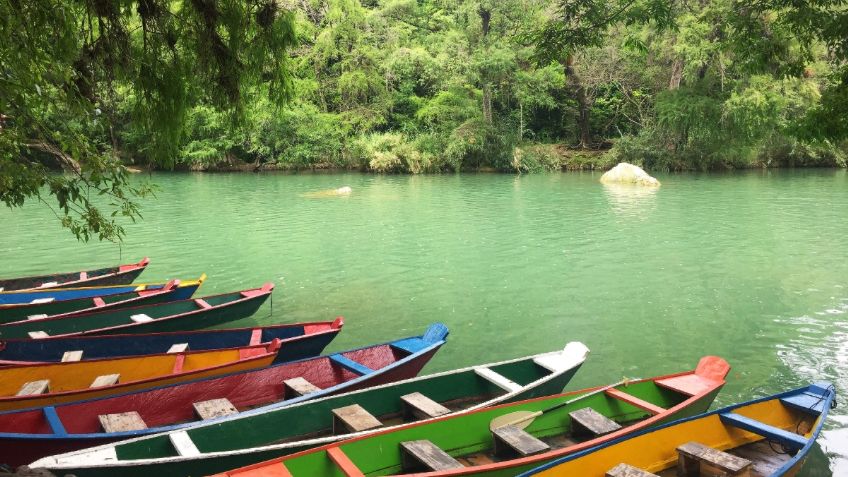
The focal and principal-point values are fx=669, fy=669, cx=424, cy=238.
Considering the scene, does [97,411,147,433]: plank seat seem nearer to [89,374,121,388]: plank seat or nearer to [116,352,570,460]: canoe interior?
[116,352,570,460]: canoe interior

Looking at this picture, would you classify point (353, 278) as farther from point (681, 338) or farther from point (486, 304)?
point (681, 338)

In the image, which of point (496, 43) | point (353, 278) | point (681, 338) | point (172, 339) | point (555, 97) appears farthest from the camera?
point (555, 97)

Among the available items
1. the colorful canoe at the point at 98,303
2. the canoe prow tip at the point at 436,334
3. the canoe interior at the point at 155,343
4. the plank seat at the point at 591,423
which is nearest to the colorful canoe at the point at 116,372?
the canoe interior at the point at 155,343

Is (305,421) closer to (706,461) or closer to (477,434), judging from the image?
(477,434)

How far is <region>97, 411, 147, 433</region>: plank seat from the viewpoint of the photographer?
14.9 feet

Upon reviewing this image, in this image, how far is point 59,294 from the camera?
28.5 feet

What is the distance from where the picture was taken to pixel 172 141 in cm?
450

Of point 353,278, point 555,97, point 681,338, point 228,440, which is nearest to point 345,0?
point 555,97

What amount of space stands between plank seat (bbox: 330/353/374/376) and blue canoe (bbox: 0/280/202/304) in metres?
3.73

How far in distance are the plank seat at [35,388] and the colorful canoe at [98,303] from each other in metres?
2.20

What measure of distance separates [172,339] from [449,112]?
103 feet

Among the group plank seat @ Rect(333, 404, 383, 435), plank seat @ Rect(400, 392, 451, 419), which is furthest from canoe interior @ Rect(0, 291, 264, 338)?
plank seat @ Rect(400, 392, 451, 419)

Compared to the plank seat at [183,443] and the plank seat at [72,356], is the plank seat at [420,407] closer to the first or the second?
the plank seat at [183,443]

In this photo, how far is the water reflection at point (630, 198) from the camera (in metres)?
20.0
